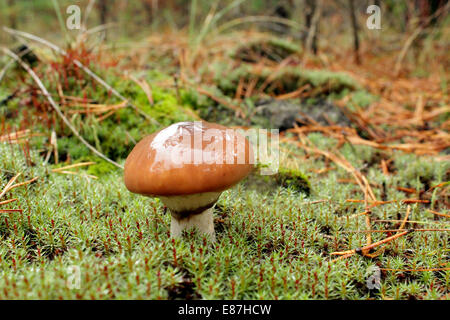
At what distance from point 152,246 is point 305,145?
201cm

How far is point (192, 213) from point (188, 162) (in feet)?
1.33

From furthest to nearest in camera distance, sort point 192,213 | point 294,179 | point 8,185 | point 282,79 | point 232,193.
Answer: point 282,79, point 294,179, point 232,193, point 8,185, point 192,213

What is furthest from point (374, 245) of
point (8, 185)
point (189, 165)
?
point (8, 185)

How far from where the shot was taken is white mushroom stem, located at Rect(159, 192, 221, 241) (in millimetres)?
1713

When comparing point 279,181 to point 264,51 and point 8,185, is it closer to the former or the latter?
point 8,185

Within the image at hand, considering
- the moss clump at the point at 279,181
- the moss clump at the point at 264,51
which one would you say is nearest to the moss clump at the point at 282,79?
the moss clump at the point at 264,51

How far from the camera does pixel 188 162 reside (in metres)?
1.47

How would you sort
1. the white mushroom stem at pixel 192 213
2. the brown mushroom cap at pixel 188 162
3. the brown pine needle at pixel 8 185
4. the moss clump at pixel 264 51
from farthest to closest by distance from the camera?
the moss clump at pixel 264 51 < the brown pine needle at pixel 8 185 < the white mushroom stem at pixel 192 213 < the brown mushroom cap at pixel 188 162

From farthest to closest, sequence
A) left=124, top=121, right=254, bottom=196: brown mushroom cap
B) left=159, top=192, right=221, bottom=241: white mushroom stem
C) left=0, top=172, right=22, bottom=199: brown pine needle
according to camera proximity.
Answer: left=0, top=172, right=22, bottom=199: brown pine needle
left=159, top=192, right=221, bottom=241: white mushroom stem
left=124, top=121, right=254, bottom=196: brown mushroom cap

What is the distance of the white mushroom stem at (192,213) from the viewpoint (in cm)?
171

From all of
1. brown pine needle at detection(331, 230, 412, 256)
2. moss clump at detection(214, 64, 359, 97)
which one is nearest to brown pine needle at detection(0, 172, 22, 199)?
brown pine needle at detection(331, 230, 412, 256)

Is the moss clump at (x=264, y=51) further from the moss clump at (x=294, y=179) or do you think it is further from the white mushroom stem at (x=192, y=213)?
the white mushroom stem at (x=192, y=213)

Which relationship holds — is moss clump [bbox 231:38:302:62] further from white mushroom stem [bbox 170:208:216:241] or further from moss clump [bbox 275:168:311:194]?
white mushroom stem [bbox 170:208:216:241]
